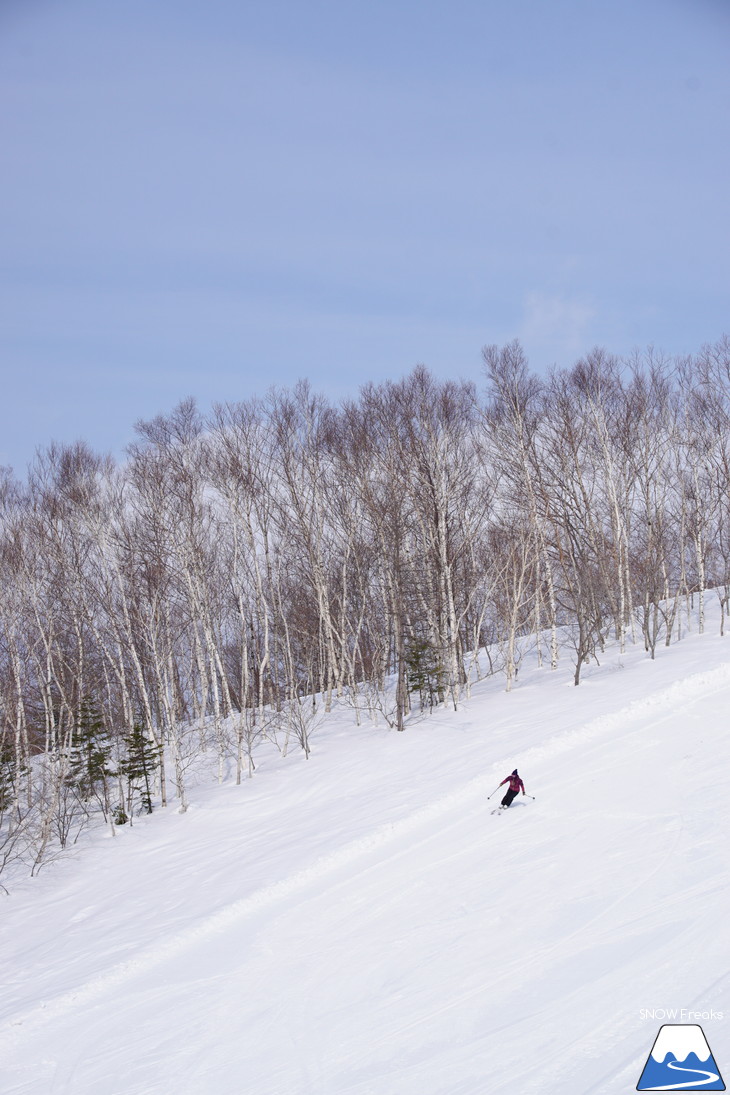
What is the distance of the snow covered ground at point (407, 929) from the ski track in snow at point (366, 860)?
49 mm

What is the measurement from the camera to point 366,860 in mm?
14016

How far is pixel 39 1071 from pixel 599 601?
25.0 metres

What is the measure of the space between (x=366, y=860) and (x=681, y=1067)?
7.54 metres

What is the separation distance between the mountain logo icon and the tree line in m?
15.3

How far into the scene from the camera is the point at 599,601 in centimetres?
2923

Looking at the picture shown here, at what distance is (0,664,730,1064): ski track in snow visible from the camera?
34.4 feet

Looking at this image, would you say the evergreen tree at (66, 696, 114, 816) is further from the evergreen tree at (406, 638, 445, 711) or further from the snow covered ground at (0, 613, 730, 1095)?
the evergreen tree at (406, 638, 445, 711)

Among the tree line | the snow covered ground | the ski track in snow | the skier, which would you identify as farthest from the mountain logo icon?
the tree line

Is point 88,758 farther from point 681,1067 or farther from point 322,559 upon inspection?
point 681,1067

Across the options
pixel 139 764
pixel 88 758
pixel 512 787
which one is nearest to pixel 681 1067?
pixel 512 787

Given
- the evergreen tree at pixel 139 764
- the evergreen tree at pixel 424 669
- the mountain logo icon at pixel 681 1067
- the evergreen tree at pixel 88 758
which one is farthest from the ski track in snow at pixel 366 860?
the evergreen tree at pixel 88 758

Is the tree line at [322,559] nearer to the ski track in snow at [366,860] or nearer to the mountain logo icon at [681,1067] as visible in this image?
the ski track in snow at [366,860]

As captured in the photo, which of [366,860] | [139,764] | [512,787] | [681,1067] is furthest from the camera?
[139,764]

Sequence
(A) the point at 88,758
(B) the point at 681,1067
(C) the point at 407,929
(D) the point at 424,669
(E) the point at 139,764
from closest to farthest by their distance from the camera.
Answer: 1. (B) the point at 681,1067
2. (C) the point at 407,929
3. (E) the point at 139,764
4. (A) the point at 88,758
5. (D) the point at 424,669
